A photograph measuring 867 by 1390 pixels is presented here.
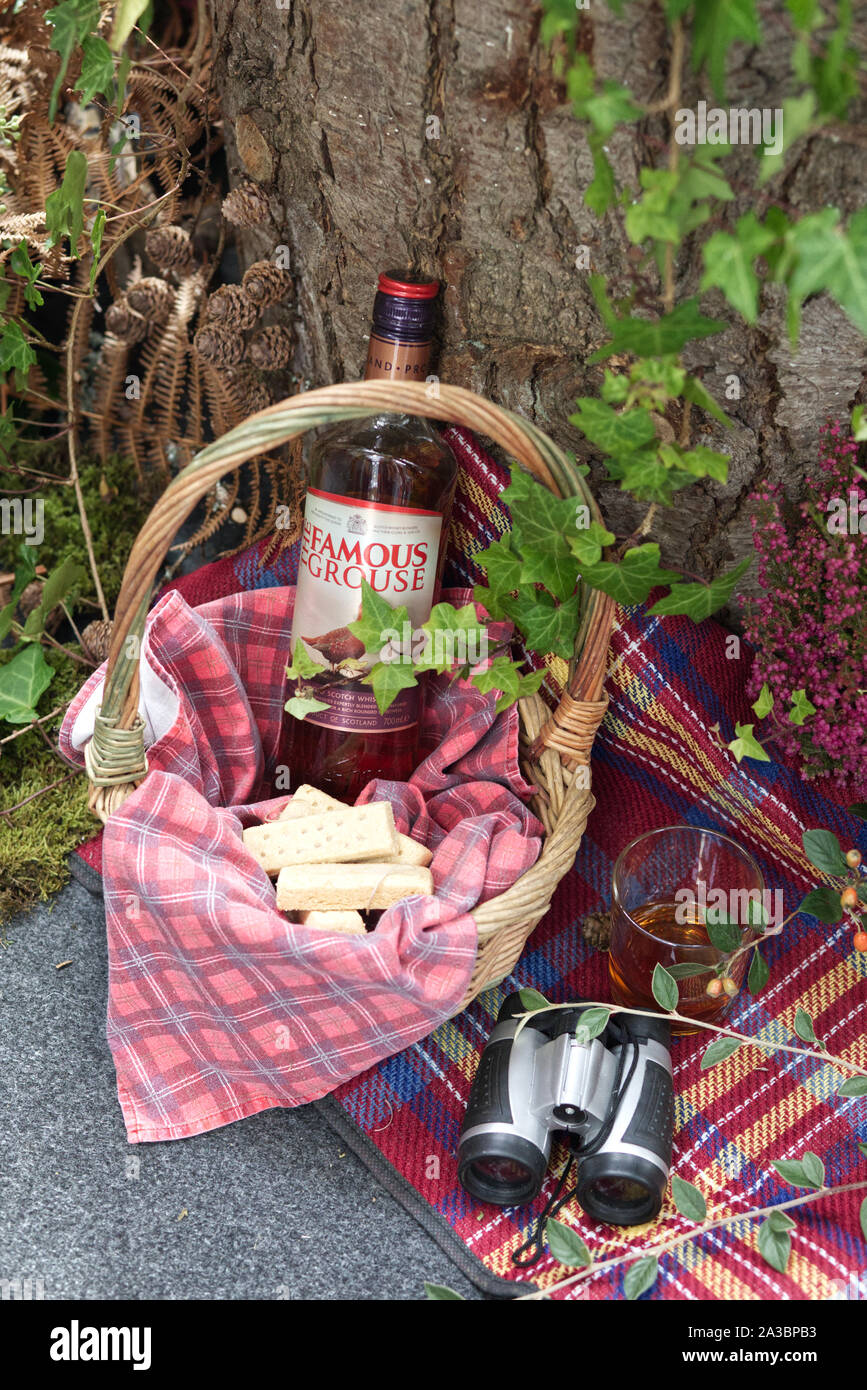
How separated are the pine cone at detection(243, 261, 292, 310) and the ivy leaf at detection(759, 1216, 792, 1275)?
0.79m

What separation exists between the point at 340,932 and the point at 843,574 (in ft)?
1.35

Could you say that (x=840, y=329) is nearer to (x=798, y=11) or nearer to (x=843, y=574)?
(x=843, y=574)

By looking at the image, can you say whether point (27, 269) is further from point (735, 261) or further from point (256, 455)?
point (735, 261)

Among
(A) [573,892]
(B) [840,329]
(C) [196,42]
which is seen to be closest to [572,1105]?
(A) [573,892]

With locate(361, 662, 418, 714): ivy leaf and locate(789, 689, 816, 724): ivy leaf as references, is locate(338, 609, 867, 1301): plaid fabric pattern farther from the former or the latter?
locate(361, 662, 418, 714): ivy leaf

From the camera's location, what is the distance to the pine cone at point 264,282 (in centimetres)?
93

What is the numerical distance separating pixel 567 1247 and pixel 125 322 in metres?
0.87

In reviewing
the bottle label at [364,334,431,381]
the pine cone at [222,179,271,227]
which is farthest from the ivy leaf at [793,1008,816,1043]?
the pine cone at [222,179,271,227]

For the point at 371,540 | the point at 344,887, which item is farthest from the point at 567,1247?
the point at 371,540

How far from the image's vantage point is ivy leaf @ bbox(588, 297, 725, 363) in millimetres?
619

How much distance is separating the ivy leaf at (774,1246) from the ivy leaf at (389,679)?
418 millimetres

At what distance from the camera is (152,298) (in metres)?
1.03

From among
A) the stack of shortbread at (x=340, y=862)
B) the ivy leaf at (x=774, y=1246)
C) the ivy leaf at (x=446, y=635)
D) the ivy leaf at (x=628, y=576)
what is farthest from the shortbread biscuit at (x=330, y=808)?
the ivy leaf at (x=774, y=1246)

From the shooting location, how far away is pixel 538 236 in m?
0.79
